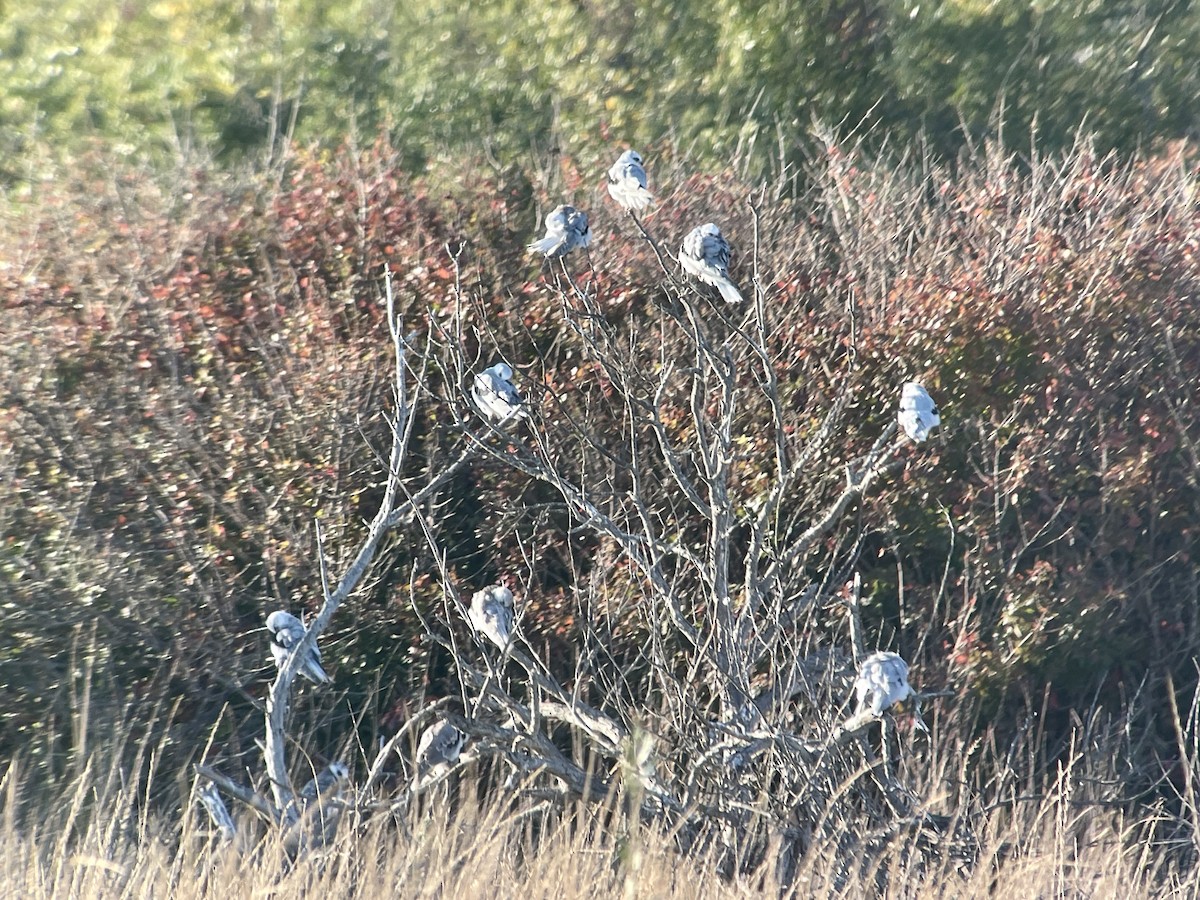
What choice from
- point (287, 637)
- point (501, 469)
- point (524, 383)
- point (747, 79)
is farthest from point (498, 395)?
point (747, 79)

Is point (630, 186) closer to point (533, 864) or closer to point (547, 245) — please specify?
point (547, 245)

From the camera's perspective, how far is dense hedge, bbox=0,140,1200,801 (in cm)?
470

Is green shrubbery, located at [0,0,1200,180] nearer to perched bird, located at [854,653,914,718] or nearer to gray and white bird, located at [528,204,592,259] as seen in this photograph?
gray and white bird, located at [528,204,592,259]

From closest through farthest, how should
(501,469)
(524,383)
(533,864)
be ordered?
1. (533,864)
2. (524,383)
3. (501,469)

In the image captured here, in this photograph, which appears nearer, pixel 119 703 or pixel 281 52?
pixel 119 703

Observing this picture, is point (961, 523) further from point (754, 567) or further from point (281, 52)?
point (281, 52)

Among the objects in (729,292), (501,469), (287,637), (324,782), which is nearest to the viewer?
(729,292)

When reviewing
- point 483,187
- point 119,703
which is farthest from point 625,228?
point 119,703

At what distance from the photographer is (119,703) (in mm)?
4652

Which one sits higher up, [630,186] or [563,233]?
[630,186]

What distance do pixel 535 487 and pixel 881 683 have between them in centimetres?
218

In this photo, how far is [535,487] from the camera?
16.7ft

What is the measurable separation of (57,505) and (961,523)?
3.24 metres

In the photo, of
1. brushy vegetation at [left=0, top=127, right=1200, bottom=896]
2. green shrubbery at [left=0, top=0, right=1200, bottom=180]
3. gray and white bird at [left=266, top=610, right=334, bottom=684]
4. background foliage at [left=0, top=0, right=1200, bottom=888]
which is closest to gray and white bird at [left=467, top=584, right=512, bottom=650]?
gray and white bird at [left=266, top=610, right=334, bottom=684]
